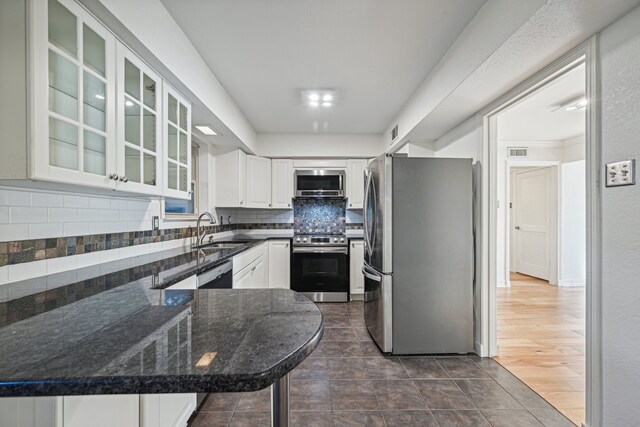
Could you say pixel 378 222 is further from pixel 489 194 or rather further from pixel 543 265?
pixel 543 265

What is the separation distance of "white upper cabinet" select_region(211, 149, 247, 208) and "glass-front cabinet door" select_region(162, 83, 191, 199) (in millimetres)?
1570

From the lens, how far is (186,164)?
2.20m

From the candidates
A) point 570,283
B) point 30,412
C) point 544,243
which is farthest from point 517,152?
point 30,412

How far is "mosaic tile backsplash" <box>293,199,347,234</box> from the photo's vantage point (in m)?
4.69

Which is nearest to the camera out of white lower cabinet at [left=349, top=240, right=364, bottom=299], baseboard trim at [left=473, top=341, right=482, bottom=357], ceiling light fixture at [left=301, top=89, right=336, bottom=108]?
baseboard trim at [left=473, top=341, right=482, bottom=357]

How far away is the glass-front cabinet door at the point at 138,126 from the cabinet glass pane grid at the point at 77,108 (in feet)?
0.37

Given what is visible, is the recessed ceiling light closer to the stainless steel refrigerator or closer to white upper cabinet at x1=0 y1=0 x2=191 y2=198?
white upper cabinet at x1=0 y1=0 x2=191 y2=198

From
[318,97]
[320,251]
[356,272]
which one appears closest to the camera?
[318,97]

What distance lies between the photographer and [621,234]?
1320mm

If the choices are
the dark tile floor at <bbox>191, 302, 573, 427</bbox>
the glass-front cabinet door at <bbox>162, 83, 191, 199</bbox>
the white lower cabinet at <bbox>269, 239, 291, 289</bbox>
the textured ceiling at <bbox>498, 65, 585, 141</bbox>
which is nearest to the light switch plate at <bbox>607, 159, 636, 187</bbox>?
the textured ceiling at <bbox>498, 65, 585, 141</bbox>

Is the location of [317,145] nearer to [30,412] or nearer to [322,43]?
[322,43]

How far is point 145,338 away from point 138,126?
135cm

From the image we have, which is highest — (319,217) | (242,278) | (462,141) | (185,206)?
(462,141)

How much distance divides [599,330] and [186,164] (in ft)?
8.99
